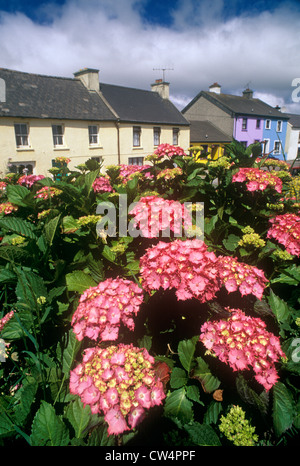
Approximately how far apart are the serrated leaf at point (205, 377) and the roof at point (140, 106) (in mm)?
24505

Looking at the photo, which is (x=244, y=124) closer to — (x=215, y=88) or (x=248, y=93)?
(x=215, y=88)

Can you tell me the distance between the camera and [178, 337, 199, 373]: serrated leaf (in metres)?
1.54

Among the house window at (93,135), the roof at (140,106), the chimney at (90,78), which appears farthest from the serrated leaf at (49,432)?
the chimney at (90,78)

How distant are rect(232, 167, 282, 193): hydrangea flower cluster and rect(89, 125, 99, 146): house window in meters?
21.6

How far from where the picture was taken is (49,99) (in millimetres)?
21172

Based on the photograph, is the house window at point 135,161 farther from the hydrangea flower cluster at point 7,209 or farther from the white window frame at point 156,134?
the hydrangea flower cluster at point 7,209

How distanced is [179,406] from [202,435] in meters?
0.19

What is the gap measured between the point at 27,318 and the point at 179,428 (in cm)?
113

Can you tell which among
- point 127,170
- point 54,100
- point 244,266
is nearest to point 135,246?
point 244,266

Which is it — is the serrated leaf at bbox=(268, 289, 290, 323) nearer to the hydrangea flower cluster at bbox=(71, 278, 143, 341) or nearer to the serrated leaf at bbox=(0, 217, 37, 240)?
the hydrangea flower cluster at bbox=(71, 278, 143, 341)

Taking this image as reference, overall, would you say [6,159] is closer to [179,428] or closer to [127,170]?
[127,170]

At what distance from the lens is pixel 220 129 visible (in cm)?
3531

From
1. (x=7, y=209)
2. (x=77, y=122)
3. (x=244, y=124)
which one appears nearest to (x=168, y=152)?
(x=7, y=209)

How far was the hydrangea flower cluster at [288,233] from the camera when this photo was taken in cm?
223
